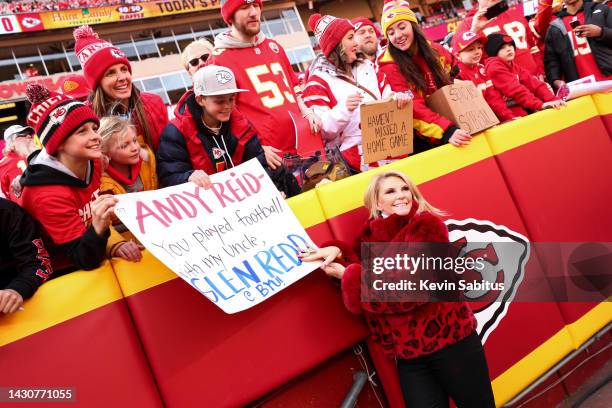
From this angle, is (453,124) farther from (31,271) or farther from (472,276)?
(31,271)

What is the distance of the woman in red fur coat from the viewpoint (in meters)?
1.85

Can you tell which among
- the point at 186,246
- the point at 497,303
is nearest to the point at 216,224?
the point at 186,246

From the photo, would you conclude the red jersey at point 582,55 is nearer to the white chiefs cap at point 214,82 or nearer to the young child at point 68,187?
the white chiefs cap at point 214,82

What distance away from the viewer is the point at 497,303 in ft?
7.91

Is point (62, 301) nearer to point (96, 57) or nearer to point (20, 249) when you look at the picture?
point (20, 249)

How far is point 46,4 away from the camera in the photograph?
26109 mm

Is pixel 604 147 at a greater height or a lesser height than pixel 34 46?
lesser

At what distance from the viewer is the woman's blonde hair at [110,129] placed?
222cm

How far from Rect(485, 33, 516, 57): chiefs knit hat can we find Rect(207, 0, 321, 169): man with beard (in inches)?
77.5

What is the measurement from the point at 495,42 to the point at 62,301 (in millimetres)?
3949

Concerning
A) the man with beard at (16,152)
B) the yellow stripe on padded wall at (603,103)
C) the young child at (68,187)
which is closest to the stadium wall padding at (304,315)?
the young child at (68,187)

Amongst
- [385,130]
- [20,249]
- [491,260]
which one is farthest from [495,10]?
[20,249]

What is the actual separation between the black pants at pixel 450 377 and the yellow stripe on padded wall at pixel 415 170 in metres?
0.79

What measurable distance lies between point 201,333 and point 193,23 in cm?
3029
